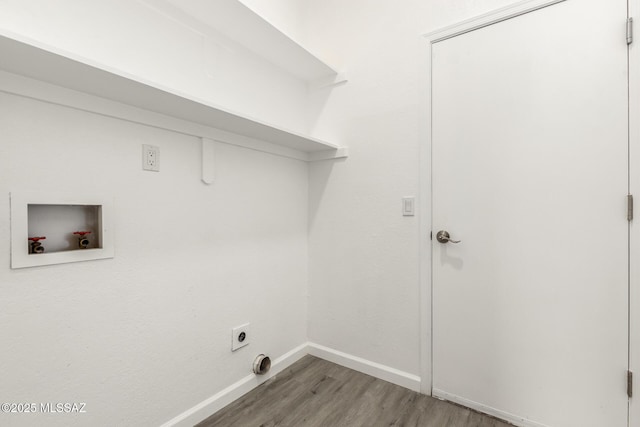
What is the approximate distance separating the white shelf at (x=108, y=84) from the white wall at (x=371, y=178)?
0.64 metres

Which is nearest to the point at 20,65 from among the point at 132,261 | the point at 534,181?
the point at 132,261

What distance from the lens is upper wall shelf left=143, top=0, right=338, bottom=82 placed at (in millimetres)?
1334

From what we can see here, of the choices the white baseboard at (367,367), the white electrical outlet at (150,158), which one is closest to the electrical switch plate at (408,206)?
the white baseboard at (367,367)

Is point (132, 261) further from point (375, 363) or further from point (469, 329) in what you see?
point (469, 329)

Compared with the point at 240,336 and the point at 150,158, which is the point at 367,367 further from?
the point at 150,158

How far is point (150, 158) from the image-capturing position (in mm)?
1273

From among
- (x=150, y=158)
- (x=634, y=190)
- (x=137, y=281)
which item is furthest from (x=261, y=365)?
(x=634, y=190)

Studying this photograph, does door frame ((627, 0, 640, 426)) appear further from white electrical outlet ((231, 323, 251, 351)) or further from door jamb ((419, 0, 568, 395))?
white electrical outlet ((231, 323, 251, 351))

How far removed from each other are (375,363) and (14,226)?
73.6 inches

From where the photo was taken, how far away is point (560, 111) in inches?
53.0

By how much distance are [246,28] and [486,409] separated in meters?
2.34

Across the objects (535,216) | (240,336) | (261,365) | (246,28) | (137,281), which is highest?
(246,28)

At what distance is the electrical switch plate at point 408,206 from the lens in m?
1.74

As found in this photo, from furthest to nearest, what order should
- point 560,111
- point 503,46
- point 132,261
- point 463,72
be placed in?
point 463,72 < point 503,46 < point 560,111 < point 132,261
